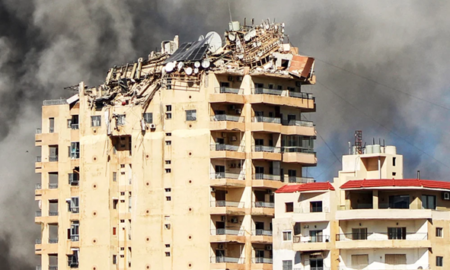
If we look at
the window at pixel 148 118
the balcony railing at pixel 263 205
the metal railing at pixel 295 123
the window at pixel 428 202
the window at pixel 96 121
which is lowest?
the window at pixel 428 202

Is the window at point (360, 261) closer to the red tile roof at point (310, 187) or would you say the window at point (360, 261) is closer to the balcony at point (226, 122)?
the red tile roof at point (310, 187)

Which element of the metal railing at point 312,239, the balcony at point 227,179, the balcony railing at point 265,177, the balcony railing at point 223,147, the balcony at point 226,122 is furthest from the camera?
the balcony railing at point 265,177

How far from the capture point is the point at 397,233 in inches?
5773

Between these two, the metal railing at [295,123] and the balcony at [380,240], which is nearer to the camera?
the balcony at [380,240]

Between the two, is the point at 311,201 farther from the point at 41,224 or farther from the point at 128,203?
the point at 41,224

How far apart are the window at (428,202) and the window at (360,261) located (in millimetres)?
6268

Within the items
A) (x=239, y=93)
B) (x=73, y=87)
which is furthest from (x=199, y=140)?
(x=73, y=87)

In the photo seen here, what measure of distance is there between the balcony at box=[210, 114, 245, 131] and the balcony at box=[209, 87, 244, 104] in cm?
142

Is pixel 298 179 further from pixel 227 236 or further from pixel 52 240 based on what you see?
pixel 52 240

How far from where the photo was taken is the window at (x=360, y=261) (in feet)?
482

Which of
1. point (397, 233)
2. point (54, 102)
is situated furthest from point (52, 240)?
point (397, 233)

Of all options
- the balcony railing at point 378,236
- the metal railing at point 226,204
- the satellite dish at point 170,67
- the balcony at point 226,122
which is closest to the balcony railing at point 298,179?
the metal railing at point 226,204

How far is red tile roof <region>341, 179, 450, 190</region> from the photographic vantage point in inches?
5753

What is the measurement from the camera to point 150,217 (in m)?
161
